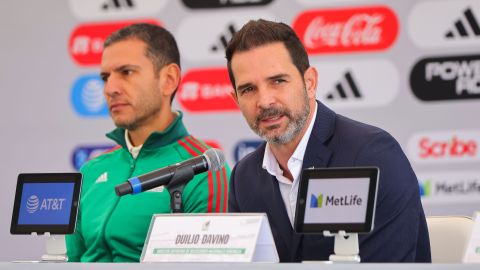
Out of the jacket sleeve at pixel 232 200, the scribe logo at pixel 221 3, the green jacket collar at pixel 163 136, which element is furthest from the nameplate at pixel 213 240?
the scribe logo at pixel 221 3

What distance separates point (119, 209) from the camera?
9.90 feet

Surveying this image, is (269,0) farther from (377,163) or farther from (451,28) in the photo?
(377,163)

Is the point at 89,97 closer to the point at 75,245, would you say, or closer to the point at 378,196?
the point at 75,245

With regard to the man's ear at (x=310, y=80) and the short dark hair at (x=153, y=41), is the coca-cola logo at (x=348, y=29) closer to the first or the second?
the short dark hair at (x=153, y=41)

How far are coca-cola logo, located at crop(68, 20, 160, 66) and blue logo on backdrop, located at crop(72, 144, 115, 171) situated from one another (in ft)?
1.43

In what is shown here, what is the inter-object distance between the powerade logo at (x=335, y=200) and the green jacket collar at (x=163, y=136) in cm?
123

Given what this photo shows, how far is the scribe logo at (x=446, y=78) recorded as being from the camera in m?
4.09

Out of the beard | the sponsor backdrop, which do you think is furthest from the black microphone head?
the sponsor backdrop

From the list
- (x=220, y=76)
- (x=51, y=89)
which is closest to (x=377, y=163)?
(x=220, y=76)

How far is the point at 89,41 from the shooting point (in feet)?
15.1

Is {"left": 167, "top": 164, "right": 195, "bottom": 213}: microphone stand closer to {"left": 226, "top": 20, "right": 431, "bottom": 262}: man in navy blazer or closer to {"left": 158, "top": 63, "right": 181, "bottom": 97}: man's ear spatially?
{"left": 226, "top": 20, "right": 431, "bottom": 262}: man in navy blazer

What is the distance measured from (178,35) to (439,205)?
5.00 ft

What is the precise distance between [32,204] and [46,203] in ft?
0.17

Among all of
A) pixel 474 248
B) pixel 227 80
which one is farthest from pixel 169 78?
pixel 474 248
